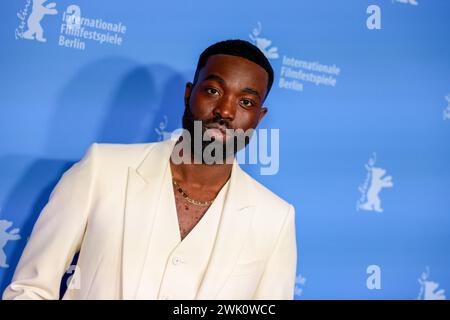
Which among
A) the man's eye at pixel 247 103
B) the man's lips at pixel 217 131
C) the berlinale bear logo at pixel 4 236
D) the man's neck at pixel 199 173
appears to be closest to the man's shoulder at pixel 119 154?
the man's neck at pixel 199 173

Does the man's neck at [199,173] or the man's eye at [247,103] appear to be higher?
the man's eye at [247,103]

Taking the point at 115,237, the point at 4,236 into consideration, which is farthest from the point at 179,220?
the point at 4,236

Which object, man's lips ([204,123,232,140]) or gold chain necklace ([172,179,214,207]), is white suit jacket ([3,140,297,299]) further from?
man's lips ([204,123,232,140])

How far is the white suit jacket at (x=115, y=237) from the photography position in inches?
73.4

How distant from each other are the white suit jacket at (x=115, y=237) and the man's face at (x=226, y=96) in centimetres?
22

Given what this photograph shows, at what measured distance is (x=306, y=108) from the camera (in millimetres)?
2582

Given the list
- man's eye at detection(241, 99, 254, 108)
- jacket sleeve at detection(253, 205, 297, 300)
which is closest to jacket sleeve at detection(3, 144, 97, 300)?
man's eye at detection(241, 99, 254, 108)

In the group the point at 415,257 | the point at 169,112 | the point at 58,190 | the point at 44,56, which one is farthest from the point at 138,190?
the point at 415,257

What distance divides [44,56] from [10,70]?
137mm

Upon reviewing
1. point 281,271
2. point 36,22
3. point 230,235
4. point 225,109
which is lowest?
point 281,271

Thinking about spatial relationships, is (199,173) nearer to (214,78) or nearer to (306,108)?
(214,78)

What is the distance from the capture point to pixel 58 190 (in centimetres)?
192

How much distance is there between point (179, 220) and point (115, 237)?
229mm

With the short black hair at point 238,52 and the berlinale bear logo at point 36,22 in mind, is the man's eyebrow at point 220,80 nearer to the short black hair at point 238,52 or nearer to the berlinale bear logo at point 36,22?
the short black hair at point 238,52
